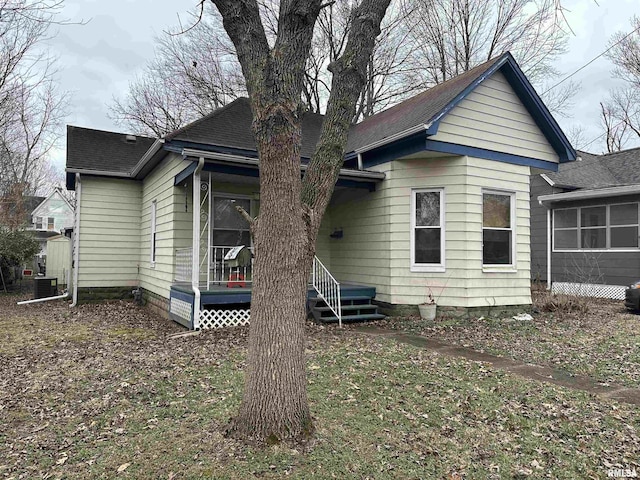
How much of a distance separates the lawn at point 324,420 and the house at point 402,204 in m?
2.70

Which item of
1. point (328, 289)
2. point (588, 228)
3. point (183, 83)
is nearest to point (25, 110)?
point (183, 83)

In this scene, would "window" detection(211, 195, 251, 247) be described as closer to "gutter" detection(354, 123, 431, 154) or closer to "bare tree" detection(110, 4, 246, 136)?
"gutter" detection(354, 123, 431, 154)

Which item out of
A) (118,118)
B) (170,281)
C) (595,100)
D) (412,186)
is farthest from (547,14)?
(595,100)

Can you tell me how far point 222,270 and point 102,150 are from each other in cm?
676

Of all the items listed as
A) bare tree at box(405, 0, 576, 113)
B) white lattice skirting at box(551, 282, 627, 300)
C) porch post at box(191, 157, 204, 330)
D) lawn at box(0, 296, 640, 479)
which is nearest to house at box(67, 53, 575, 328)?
porch post at box(191, 157, 204, 330)

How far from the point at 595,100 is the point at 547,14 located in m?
29.8

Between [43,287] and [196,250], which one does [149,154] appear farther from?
[43,287]

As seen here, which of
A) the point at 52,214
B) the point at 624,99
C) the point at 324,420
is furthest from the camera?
the point at 52,214

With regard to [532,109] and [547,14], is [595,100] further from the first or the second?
[547,14]

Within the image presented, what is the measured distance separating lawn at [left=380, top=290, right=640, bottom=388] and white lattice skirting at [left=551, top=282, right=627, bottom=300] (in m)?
2.44

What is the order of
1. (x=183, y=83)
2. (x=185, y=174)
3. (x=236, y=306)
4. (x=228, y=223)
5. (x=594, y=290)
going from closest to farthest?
(x=185, y=174) → (x=236, y=306) → (x=228, y=223) → (x=594, y=290) → (x=183, y=83)

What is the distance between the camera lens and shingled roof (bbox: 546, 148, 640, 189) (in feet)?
49.6

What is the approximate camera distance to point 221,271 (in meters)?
9.95

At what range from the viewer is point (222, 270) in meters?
9.71
